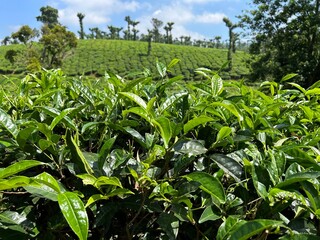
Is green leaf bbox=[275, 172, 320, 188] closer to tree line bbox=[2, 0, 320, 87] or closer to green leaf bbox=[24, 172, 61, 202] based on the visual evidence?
green leaf bbox=[24, 172, 61, 202]

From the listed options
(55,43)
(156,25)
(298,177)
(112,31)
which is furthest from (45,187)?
(112,31)

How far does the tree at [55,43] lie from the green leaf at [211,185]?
3381 cm

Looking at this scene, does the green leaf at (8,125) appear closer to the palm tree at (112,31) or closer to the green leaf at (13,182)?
the green leaf at (13,182)

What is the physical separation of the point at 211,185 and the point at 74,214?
26 centimetres

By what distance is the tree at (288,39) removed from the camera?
1620 cm

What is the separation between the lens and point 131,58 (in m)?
44.8

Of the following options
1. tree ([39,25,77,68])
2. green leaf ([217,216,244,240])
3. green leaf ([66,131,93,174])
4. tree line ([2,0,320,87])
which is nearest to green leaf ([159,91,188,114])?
green leaf ([66,131,93,174])

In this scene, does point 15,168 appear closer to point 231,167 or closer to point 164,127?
point 164,127

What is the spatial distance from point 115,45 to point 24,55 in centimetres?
1877

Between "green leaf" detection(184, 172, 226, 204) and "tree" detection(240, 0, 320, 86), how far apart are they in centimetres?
1627

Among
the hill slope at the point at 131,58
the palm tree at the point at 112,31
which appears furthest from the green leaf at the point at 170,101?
the palm tree at the point at 112,31

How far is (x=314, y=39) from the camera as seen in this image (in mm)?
16562

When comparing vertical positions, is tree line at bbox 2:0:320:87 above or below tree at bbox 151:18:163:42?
below

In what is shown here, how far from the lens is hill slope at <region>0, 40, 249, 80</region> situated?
41.0 metres
